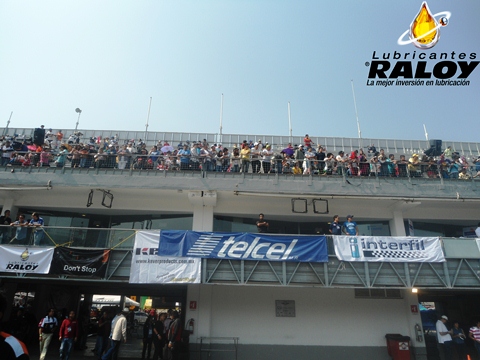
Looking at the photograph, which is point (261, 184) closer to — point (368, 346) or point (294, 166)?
point (294, 166)

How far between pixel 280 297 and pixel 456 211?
32.2ft

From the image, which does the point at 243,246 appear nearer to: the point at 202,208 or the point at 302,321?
the point at 202,208

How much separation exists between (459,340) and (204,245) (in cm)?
1084

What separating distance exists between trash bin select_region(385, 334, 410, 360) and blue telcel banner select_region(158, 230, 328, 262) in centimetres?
477

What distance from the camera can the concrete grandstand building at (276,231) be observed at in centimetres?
1260

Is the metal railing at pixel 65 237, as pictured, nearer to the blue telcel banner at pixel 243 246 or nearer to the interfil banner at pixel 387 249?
the blue telcel banner at pixel 243 246

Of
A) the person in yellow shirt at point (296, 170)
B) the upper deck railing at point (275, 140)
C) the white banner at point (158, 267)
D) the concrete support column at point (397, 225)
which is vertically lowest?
the white banner at point (158, 267)

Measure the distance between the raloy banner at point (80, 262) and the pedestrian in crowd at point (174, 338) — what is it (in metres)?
3.16

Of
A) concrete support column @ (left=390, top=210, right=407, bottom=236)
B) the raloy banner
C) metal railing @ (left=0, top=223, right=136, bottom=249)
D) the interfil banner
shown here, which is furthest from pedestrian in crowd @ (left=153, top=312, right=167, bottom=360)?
concrete support column @ (left=390, top=210, right=407, bottom=236)

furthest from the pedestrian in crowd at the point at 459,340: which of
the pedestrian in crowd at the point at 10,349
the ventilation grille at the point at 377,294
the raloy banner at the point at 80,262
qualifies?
the pedestrian in crowd at the point at 10,349

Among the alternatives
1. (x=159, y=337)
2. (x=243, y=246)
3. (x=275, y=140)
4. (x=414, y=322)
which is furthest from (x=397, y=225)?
(x=275, y=140)

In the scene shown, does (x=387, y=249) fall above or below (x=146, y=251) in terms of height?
above

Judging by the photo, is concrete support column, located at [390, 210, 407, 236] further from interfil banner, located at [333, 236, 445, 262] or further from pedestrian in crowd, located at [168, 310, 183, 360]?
pedestrian in crowd, located at [168, 310, 183, 360]

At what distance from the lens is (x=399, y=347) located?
1323cm
